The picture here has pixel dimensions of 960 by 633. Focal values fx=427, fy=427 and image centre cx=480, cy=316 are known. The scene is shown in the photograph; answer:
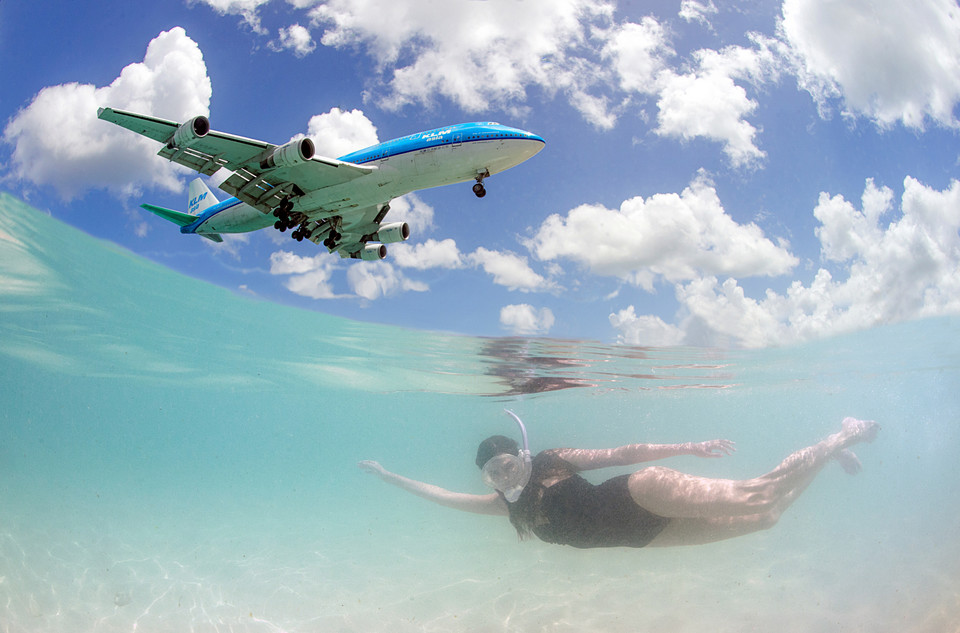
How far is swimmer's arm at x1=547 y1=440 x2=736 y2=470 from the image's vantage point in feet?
22.0

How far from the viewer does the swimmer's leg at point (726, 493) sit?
5910 millimetres

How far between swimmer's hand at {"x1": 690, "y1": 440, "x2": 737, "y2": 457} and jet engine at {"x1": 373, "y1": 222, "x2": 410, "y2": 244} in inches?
332

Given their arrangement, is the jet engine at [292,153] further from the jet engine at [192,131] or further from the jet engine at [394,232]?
the jet engine at [394,232]

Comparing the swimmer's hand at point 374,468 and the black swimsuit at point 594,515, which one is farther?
the swimmer's hand at point 374,468

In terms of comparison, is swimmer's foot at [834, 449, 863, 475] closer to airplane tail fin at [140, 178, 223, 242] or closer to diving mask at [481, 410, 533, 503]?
diving mask at [481, 410, 533, 503]

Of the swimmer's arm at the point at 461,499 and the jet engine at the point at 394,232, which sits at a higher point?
the jet engine at the point at 394,232

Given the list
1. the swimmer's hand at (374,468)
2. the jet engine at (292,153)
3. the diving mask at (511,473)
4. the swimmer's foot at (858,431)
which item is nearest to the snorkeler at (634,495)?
the diving mask at (511,473)

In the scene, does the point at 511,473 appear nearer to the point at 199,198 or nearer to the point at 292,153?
the point at 292,153

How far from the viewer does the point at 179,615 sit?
29.2 ft

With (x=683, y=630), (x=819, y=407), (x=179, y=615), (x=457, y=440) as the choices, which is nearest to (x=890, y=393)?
(x=819, y=407)

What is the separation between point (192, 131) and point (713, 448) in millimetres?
10205

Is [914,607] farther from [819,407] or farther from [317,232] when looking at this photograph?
[819,407]

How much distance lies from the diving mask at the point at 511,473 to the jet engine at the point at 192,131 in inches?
283

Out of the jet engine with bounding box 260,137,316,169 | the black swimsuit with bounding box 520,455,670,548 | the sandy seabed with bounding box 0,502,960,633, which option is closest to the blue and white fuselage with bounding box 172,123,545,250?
the jet engine with bounding box 260,137,316,169
